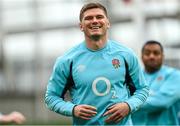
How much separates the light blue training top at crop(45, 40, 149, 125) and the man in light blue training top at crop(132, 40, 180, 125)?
219cm

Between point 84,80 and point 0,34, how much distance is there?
13.5m

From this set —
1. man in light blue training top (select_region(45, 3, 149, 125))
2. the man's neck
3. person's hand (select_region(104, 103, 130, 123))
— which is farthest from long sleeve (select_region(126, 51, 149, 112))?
the man's neck

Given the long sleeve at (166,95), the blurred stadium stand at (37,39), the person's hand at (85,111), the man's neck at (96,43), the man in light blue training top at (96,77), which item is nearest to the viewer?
the person's hand at (85,111)

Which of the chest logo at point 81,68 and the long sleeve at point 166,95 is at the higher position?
the chest logo at point 81,68

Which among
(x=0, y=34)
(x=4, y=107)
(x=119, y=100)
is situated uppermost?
(x=119, y=100)

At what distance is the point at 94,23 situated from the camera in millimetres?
6230

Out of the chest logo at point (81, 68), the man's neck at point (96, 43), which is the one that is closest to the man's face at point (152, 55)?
the man's neck at point (96, 43)

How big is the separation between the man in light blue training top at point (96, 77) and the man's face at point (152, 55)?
2272 millimetres

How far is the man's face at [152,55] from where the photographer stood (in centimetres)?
867

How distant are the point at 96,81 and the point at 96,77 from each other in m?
0.03

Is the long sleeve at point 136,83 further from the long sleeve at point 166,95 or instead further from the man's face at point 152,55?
the man's face at point 152,55

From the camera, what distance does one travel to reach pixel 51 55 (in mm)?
20875

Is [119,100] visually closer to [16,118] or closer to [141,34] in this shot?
[16,118]

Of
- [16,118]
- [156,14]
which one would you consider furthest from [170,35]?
[16,118]
